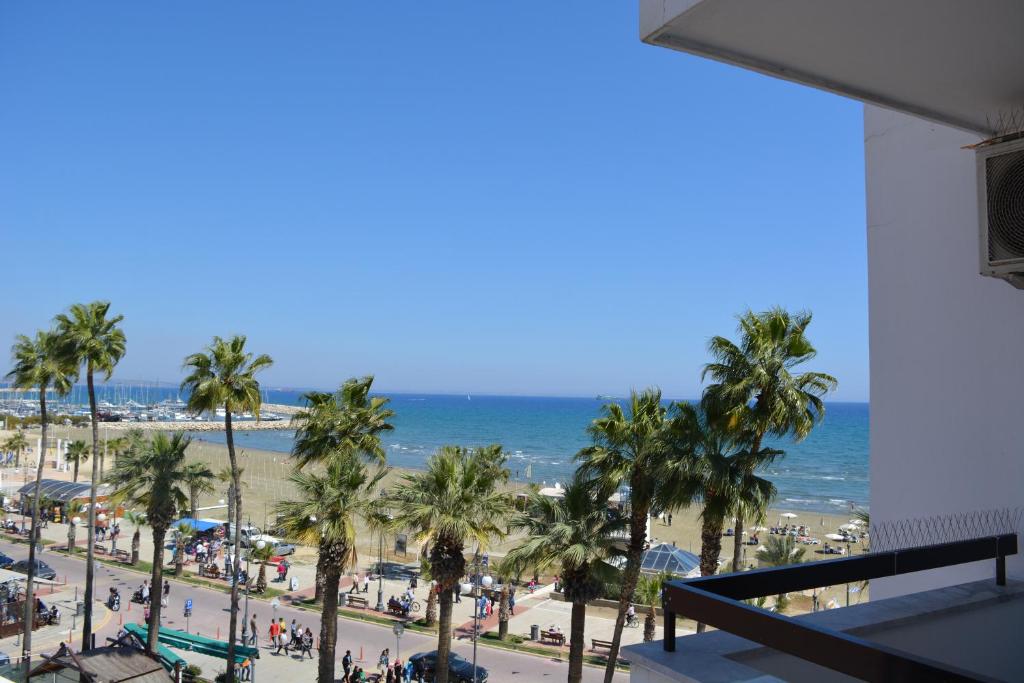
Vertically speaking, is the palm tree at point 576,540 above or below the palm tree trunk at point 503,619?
above

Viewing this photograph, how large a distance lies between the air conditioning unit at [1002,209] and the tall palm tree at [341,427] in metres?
13.6

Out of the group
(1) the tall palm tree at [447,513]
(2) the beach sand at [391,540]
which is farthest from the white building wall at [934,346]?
(2) the beach sand at [391,540]

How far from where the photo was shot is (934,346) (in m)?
8.26

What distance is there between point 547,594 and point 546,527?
1748 centimetres

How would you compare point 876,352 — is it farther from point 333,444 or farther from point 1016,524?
point 333,444

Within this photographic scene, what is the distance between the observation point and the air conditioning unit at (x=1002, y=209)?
6355mm

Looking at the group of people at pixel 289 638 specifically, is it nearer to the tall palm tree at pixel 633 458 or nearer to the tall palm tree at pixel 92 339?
the tall palm tree at pixel 92 339

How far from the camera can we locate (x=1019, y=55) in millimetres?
5539

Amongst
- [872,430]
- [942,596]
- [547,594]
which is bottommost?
[547,594]

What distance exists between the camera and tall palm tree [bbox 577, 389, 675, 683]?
13.8 meters

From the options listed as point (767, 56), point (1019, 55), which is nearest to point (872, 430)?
point (1019, 55)

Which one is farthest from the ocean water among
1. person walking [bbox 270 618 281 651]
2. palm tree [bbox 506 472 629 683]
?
palm tree [bbox 506 472 629 683]

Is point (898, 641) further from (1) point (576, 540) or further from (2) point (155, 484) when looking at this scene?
(2) point (155, 484)

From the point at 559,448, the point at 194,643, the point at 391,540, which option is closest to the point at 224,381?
the point at 194,643
